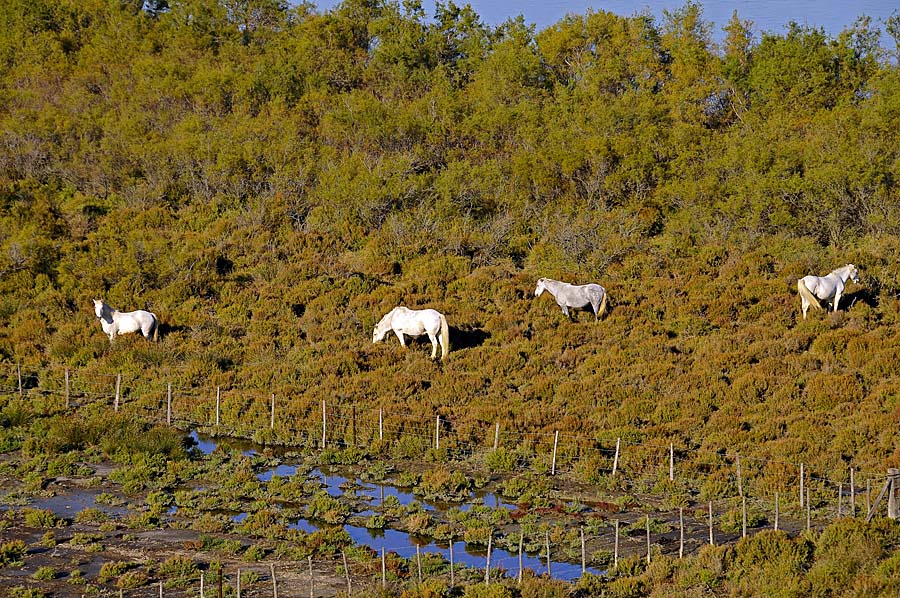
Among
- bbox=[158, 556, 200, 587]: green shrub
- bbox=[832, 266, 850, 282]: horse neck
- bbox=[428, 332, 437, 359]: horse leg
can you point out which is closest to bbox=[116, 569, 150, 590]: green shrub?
bbox=[158, 556, 200, 587]: green shrub

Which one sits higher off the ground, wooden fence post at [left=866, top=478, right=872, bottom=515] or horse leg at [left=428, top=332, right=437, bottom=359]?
horse leg at [left=428, top=332, right=437, bottom=359]

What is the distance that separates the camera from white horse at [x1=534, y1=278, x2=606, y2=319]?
27.8m

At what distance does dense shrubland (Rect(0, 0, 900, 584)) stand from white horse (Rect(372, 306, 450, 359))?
0.45 m

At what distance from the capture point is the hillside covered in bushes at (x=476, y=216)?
76.2 ft

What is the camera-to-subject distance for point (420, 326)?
25.5 m

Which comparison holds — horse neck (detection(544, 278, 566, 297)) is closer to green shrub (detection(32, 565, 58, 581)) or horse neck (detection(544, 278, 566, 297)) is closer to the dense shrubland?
the dense shrubland

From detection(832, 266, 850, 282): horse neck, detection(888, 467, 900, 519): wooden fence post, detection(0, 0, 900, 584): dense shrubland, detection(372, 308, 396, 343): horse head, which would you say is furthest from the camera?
detection(832, 266, 850, 282): horse neck

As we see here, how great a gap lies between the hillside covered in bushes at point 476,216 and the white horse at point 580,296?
42 cm

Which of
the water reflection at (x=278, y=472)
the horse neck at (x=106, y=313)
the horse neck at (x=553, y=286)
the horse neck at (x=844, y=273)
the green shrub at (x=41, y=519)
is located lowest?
the green shrub at (x=41, y=519)

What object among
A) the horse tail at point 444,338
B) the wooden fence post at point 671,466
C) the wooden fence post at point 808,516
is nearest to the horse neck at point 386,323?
the horse tail at point 444,338

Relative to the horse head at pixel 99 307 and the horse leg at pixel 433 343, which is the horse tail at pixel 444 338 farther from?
the horse head at pixel 99 307

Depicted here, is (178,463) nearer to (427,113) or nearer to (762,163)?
(762,163)

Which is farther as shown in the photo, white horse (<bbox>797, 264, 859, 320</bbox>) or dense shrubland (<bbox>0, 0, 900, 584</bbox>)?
white horse (<bbox>797, 264, 859, 320</bbox>)

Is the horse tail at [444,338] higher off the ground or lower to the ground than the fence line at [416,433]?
higher
